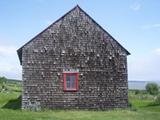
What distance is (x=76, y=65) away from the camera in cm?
3206

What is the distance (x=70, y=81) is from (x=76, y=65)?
1.26m

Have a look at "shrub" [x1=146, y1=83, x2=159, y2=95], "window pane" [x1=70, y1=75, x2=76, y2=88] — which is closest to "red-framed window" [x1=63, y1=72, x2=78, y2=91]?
"window pane" [x1=70, y1=75, x2=76, y2=88]

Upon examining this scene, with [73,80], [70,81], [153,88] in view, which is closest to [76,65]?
[73,80]

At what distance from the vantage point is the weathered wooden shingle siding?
1238 inches

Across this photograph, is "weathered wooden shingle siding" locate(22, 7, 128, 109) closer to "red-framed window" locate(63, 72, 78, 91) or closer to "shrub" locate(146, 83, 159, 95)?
"red-framed window" locate(63, 72, 78, 91)

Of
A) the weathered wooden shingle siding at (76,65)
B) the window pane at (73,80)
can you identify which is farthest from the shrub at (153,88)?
the window pane at (73,80)

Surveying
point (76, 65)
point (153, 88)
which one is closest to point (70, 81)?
point (76, 65)

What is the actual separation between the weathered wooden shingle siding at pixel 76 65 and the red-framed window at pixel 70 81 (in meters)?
0.30

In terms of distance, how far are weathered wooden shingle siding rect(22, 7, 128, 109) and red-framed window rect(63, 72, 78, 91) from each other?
30 cm

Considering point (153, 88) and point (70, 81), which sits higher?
point (153, 88)

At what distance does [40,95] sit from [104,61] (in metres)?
5.40

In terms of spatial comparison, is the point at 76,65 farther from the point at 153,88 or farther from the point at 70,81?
the point at 153,88

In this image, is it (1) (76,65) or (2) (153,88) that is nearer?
(1) (76,65)

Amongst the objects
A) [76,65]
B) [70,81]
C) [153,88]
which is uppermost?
[153,88]
